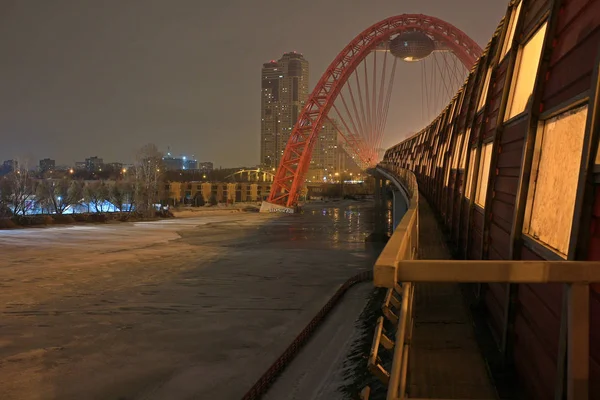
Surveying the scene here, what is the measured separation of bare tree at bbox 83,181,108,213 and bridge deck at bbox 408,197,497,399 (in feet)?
190

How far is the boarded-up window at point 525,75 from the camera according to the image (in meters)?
3.94

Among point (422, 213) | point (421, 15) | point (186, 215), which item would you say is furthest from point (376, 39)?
point (422, 213)

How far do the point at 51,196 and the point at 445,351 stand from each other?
5669 cm

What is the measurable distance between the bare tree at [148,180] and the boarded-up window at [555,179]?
5393cm

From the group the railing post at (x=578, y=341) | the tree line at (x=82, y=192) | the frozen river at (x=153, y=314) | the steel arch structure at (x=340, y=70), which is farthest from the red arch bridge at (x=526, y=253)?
the tree line at (x=82, y=192)

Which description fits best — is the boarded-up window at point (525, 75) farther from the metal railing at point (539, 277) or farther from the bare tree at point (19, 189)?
the bare tree at point (19, 189)

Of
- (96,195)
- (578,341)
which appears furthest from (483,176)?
(96,195)

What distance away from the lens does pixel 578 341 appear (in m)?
1.88

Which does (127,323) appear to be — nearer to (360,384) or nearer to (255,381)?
(255,381)

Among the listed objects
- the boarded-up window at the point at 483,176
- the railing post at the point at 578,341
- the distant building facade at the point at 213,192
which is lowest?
the distant building facade at the point at 213,192

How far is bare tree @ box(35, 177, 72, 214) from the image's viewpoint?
52.2m

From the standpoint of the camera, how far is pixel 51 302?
13719 millimetres

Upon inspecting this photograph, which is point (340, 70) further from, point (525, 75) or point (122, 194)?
point (525, 75)

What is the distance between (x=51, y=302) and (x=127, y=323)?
366cm
